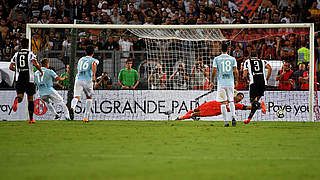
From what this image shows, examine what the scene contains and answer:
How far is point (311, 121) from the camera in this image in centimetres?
1748

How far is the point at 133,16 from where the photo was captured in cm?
2234

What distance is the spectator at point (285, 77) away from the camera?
61.7 ft

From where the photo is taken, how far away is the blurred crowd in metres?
20.5

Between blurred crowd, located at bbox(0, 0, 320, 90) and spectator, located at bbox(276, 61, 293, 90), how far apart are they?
4.10 ft

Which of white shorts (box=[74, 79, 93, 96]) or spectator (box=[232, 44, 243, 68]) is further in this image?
spectator (box=[232, 44, 243, 68])

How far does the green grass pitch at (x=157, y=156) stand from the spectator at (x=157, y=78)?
7.11 meters

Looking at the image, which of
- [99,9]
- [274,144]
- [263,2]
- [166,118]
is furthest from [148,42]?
[274,144]

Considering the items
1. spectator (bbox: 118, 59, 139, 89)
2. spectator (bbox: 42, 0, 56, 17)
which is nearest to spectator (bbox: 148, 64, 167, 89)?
spectator (bbox: 118, 59, 139, 89)

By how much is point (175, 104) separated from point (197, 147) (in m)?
9.77

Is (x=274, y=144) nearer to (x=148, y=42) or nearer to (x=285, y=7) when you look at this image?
(x=148, y=42)

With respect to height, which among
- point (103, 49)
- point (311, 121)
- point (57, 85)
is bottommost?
point (311, 121)

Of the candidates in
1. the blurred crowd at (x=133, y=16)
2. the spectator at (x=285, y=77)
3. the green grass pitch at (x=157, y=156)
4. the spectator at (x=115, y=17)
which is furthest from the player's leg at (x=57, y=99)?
the spectator at (x=285, y=77)

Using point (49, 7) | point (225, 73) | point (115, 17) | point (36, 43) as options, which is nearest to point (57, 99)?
point (36, 43)

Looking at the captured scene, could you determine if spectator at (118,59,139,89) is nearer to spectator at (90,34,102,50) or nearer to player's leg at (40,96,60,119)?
spectator at (90,34,102,50)
